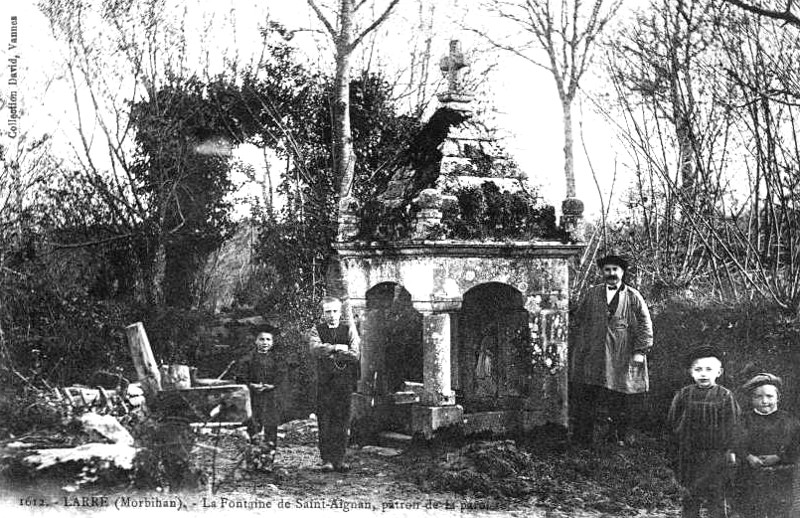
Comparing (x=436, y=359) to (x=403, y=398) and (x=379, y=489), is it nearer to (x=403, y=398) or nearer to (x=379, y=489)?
(x=403, y=398)

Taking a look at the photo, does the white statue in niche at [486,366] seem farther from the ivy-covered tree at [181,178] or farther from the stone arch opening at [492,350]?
the ivy-covered tree at [181,178]

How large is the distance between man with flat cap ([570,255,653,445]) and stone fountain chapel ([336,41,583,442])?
0.21 meters

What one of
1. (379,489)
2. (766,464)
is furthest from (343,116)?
(766,464)

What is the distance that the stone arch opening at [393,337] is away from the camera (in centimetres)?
791

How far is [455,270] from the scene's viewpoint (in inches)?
278

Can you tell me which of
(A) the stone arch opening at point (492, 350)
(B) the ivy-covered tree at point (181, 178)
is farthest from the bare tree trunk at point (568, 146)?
(B) the ivy-covered tree at point (181, 178)

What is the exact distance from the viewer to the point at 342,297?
8.56m

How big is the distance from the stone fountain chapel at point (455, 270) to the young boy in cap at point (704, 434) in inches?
50.7

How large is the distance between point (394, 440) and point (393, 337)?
3.50 feet

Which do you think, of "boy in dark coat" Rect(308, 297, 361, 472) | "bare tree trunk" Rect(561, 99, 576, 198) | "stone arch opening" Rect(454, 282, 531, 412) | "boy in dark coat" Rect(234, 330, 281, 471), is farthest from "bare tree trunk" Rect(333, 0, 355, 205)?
"bare tree trunk" Rect(561, 99, 576, 198)

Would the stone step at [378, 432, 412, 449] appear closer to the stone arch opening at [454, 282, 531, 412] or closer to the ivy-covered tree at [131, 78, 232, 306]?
the stone arch opening at [454, 282, 531, 412]

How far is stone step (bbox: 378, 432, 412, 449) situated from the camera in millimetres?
7465

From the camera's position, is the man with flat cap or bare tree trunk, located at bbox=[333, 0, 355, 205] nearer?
the man with flat cap

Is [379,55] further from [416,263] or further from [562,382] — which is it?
[562,382]
